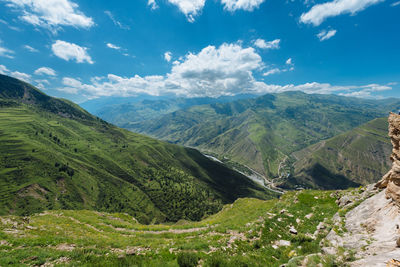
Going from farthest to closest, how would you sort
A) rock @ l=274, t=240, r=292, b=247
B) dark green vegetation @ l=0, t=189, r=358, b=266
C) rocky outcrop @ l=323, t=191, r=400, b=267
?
1. rock @ l=274, t=240, r=292, b=247
2. dark green vegetation @ l=0, t=189, r=358, b=266
3. rocky outcrop @ l=323, t=191, r=400, b=267

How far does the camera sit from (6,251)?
12547 mm

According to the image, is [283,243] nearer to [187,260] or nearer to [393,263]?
[393,263]

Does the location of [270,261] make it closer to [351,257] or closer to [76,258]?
[351,257]

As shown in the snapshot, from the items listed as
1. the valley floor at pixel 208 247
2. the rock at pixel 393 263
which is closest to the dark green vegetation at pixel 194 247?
the valley floor at pixel 208 247

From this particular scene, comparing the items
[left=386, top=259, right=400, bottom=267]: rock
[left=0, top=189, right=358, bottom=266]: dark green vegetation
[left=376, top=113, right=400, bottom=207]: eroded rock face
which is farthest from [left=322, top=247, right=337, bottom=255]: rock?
[left=376, top=113, right=400, bottom=207]: eroded rock face

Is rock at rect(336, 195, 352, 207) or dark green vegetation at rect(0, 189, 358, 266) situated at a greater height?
rock at rect(336, 195, 352, 207)

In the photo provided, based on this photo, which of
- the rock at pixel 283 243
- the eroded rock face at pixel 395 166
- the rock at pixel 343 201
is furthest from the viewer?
the rock at pixel 343 201

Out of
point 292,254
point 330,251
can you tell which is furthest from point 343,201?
point 292,254

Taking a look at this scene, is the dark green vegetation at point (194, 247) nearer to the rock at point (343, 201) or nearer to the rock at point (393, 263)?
the rock at point (343, 201)

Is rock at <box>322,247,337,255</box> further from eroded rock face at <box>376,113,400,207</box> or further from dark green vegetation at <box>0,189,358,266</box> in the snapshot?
eroded rock face at <box>376,113,400,207</box>

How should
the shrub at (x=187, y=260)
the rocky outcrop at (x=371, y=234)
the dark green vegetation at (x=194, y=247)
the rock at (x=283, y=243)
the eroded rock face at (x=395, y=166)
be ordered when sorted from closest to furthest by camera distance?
1. the rocky outcrop at (x=371, y=234)
2. the shrub at (x=187, y=260)
3. the dark green vegetation at (x=194, y=247)
4. the rock at (x=283, y=243)
5. the eroded rock face at (x=395, y=166)

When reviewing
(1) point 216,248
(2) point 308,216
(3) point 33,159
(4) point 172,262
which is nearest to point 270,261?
(1) point 216,248

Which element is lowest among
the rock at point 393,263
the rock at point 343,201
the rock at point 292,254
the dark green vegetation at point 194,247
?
the dark green vegetation at point 194,247

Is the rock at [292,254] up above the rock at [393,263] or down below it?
below
